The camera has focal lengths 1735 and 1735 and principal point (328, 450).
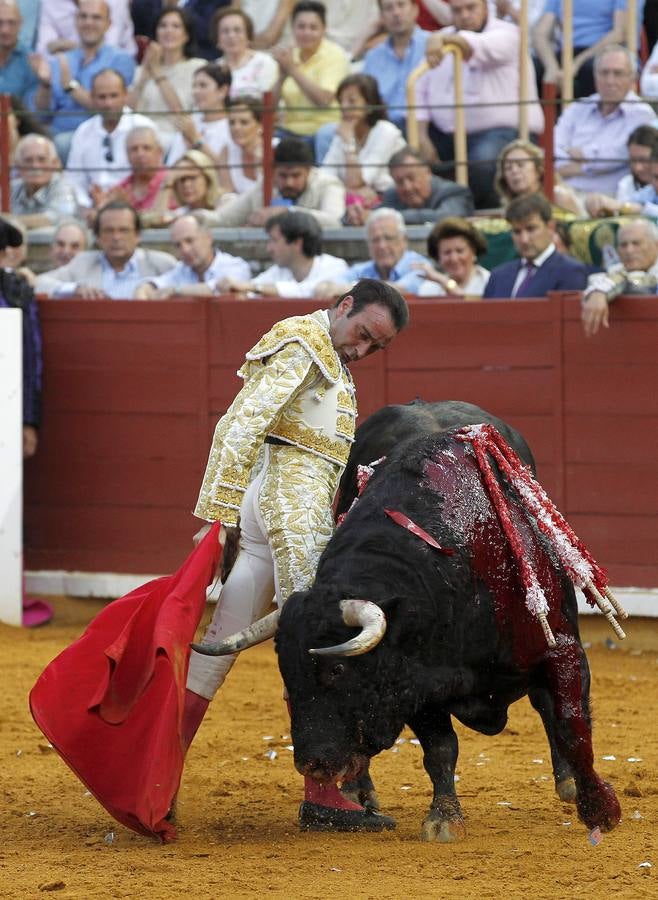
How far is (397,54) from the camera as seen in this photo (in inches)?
344

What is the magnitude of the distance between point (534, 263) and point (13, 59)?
4.24 meters

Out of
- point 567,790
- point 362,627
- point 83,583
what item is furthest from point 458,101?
point 362,627

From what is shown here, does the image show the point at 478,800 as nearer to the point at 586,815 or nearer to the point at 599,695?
the point at 586,815

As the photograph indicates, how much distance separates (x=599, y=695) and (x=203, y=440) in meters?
2.37

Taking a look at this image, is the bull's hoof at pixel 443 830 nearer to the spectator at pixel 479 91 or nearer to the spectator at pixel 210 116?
the spectator at pixel 479 91

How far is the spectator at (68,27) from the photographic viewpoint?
32.5 feet

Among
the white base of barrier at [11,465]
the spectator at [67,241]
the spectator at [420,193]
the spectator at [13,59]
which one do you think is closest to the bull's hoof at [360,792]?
the white base of barrier at [11,465]

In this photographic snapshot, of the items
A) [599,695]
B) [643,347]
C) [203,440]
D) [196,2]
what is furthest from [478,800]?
[196,2]

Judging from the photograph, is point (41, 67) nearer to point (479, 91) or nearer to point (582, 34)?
point (479, 91)

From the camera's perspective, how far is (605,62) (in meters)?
7.76

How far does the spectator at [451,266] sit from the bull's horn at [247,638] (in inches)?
141

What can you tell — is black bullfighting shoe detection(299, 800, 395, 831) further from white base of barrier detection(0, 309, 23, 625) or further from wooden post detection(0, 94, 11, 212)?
wooden post detection(0, 94, 11, 212)

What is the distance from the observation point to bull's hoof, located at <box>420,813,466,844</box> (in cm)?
390

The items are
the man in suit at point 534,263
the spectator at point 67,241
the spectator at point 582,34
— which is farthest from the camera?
the spectator at point 582,34
